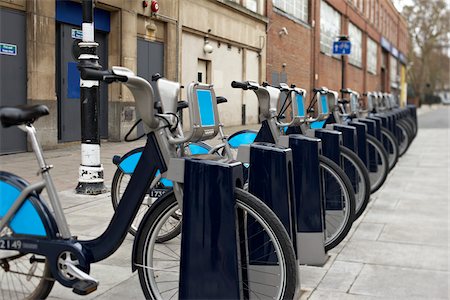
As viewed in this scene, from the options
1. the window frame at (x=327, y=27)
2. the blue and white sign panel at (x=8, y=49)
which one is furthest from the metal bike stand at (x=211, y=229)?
the window frame at (x=327, y=27)

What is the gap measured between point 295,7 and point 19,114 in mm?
24757

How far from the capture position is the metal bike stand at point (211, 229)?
3092 mm

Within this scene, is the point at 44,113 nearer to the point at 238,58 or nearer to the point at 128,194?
the point at 128,194

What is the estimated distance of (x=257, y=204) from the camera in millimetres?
3045

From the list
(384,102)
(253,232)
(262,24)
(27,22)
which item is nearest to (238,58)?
(262,24)

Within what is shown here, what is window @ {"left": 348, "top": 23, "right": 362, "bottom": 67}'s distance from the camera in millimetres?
42388

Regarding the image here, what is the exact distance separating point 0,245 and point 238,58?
62.2 ft

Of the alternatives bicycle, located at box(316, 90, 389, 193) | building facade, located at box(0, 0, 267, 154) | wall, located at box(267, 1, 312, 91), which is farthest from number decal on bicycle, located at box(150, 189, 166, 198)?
wall, located at box(267, 1, 312, 91)

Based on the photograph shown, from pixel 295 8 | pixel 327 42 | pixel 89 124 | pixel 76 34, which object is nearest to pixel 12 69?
pixel 76 34

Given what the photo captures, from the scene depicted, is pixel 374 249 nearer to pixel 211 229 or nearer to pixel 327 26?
pixel 211 229

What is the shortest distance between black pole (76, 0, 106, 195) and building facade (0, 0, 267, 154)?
1.96 m

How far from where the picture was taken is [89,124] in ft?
23.5

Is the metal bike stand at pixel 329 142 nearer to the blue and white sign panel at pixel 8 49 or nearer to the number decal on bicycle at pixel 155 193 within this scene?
the number decal on bicycle at pixel 155 193

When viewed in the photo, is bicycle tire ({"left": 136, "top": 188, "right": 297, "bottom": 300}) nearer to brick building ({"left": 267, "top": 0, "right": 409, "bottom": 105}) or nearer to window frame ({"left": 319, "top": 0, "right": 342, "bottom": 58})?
brick building ({"left": 267, "top": 0, "right": 409, "bottom": 105})
